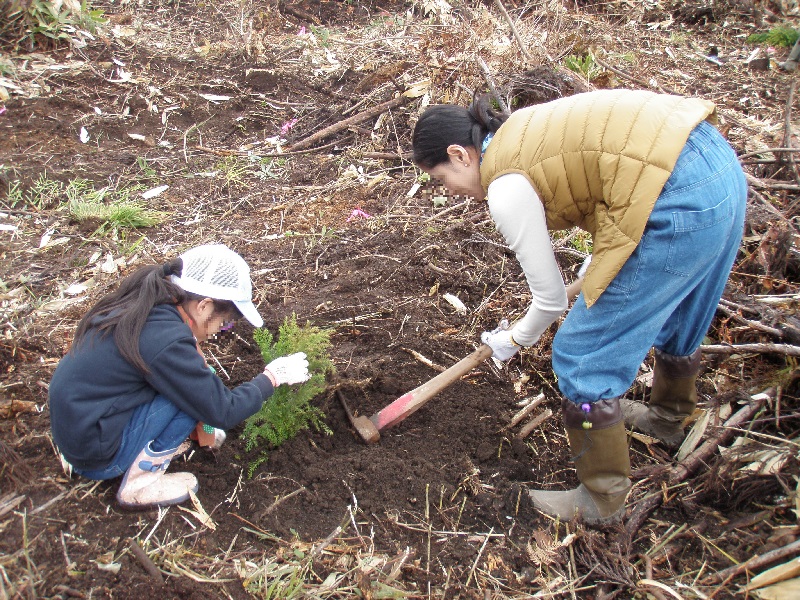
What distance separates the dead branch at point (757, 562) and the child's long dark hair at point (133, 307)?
216 cm

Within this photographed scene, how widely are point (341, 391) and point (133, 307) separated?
3.86 feet

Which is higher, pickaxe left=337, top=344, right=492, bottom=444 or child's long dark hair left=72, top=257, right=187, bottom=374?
child's long dark hair left=72, top=257, right=187, bottom=374

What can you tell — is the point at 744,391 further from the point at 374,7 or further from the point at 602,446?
the point at 374,7

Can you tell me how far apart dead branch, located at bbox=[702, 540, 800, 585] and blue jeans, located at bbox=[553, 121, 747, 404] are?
0.71 meters

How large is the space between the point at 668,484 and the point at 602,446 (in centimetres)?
51

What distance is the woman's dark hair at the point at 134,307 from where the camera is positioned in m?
2.10

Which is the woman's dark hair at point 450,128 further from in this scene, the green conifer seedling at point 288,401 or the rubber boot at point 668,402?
the rubber boot at point 668,402

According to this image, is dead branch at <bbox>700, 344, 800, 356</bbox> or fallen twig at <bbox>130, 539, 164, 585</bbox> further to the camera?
dead branch at <bbox>700, 344, 800, 356</bbox>

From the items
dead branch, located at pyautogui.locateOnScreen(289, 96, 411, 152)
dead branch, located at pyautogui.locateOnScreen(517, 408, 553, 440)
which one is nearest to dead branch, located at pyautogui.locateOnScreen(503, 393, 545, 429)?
dead branch, located at pyautogui.locateOnScreen(517, 408, 553, 440)

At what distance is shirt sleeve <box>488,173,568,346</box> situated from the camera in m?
2.03

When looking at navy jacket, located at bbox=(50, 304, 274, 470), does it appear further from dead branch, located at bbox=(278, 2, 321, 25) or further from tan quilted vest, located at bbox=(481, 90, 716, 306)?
dead branch, located at bbox=(278, 2, 321, 25)

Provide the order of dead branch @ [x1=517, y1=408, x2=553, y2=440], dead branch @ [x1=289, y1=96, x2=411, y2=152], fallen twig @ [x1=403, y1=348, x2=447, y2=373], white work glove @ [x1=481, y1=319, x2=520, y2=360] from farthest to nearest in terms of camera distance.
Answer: dead branch @ [x1=289, y1=96, x2=411, y2=152], fallen twig @ [x1=403, y1=348, x2=447, y2=373], dead branch @ [x1=517, y1=408, x2=553, y2=440], white work glove @ [x1=481, y1=319, x2=520, y2=360]

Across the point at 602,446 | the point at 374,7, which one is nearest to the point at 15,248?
the point at 602,446

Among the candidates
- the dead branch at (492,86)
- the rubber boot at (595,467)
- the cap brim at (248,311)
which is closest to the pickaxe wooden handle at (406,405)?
the rubber boot at (595,467)
